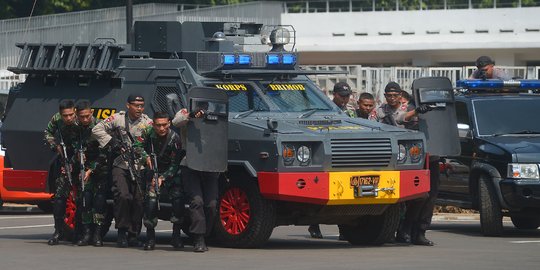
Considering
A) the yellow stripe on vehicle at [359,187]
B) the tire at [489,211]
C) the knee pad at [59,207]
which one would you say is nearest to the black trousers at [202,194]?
the yellow stripe on vehicle at [359,187]

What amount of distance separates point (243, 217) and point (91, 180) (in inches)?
75.6

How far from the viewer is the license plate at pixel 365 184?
50.3 ft

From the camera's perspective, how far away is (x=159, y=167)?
51.9 ft

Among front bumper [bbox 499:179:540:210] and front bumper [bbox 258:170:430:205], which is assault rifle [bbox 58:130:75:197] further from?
front bumper [bbox 499:179:540:210]

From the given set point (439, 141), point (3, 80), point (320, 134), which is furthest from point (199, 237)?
point (3, 80)

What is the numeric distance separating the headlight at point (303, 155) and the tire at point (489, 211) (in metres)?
3.80

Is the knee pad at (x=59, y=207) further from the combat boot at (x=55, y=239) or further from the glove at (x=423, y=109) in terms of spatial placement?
the glove at (x=423, y=109)

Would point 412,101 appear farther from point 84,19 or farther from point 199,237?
point 84,19

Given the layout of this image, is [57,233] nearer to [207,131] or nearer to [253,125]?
[207,131]

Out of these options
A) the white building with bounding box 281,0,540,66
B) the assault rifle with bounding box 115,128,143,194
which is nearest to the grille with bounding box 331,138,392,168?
the assault rifle with bounding box 115,128,143,194

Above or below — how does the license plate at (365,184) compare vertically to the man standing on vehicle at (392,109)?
below

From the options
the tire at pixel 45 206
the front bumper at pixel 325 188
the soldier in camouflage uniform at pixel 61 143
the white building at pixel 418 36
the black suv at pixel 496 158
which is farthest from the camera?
the white building at pixel 418 36

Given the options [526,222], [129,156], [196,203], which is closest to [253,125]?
[196,203]

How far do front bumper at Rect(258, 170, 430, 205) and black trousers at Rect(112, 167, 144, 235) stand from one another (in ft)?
5.28
